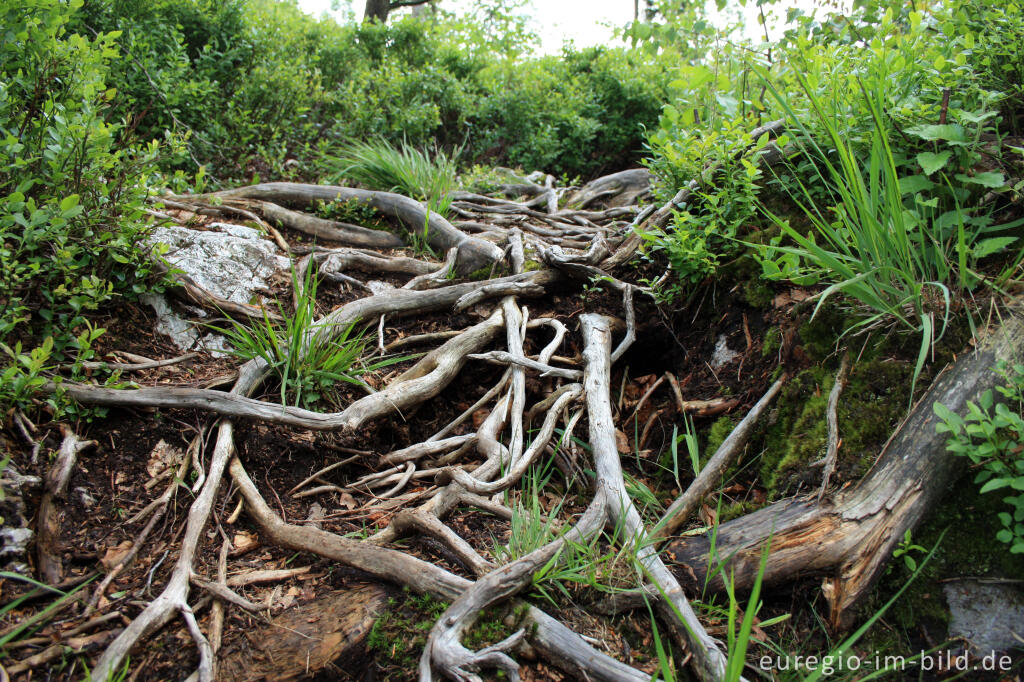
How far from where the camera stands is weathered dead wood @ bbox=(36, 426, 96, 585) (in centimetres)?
220

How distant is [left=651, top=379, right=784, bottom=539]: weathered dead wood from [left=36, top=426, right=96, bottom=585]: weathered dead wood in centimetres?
227

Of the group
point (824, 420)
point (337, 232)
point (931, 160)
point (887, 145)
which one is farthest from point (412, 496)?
point (337, 232)

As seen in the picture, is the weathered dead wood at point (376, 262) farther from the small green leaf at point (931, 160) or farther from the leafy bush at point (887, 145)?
the small green leaf at point (931, 160)

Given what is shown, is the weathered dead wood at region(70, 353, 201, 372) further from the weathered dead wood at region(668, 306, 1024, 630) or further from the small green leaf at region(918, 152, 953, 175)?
the small green leaf at region(918, 152, 953, 175)

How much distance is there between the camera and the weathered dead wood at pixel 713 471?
2.56 meters

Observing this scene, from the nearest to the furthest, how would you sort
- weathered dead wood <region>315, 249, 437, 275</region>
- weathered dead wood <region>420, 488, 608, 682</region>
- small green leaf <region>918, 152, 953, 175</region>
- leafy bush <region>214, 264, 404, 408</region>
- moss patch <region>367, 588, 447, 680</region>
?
weathered dead wood <region>420, 488, 608, 682</region> → moss patch <region>367, 588, 447, 680</region> → small green leaf <region>918, 152, 953, 175</region> → leafy bush <region>214, 264, 404, 408</region> → weathered dead wood <region>315, 249, 437, 275</region>

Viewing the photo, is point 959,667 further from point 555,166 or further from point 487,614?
point 555,166

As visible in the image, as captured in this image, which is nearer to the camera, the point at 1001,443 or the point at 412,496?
the point at 1001,443

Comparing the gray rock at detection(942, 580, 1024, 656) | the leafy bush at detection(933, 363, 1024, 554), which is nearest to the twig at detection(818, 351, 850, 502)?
the leafy bush at detection(933, 363, 1024, 554)

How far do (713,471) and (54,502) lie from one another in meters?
2.71

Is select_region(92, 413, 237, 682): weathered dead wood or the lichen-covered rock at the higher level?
the lichen-covered rock

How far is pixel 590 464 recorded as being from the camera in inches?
122

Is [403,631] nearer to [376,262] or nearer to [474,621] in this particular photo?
[474,621]

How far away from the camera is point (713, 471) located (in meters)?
2.68
